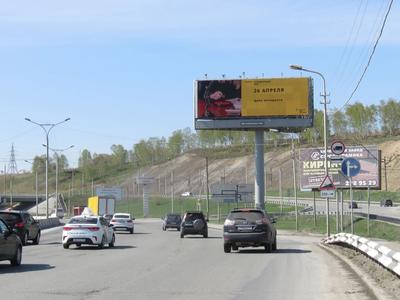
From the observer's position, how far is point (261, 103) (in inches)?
2817

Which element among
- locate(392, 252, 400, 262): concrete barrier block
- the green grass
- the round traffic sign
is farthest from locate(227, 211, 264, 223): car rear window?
the green grass

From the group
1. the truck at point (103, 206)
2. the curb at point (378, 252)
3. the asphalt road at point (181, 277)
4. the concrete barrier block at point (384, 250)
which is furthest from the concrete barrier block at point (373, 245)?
the truck at point (103, 206)

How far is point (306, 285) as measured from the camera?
15.5 m

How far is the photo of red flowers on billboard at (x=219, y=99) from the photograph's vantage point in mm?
71812

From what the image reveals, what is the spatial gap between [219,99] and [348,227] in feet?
74.9

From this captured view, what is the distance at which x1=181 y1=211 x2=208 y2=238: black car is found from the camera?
44.5 meters

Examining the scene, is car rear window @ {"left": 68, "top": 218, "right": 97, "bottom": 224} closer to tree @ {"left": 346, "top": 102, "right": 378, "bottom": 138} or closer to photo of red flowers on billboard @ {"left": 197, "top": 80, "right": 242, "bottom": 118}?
photo of red flowers on billboard @ {"left": 197, "top": 80, "right": 242, "bottom": 118}

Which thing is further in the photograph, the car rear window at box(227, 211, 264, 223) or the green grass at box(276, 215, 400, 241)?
the green grass at box(276, 215, 400, 241)

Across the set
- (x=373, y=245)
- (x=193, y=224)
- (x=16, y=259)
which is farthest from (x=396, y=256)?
(x=193, y=224)

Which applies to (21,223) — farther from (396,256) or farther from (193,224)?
(396,256)

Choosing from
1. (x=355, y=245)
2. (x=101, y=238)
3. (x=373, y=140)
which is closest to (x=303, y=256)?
(x=355, y=245)

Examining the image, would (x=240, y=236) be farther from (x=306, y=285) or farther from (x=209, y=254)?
(x=306, y=285)

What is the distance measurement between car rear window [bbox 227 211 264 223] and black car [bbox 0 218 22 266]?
990cm

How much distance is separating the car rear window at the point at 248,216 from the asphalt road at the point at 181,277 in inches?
88.9
